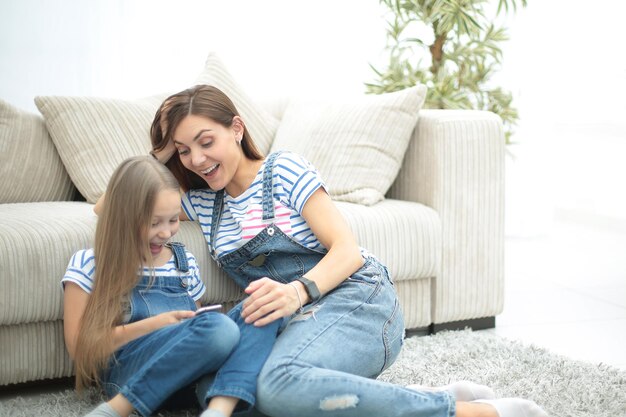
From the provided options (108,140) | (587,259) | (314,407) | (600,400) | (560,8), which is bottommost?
(587,259)

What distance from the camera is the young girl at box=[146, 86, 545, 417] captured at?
1.43 meters

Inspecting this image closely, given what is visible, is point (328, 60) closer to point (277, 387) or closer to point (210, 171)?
point (210, 171)

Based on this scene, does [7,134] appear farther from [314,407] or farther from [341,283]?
[314,407]

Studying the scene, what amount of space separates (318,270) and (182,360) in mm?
341

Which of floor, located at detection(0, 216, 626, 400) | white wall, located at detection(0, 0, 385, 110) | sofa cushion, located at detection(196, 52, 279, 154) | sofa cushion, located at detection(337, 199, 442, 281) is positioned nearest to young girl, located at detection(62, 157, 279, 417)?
floor, located at detection(0, 216, 626, 400)

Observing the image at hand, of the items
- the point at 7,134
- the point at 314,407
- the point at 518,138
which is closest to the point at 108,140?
the point at 7,134

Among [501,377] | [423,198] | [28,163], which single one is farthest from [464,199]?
[28,163]

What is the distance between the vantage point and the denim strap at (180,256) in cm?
179

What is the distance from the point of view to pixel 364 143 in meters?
2.39

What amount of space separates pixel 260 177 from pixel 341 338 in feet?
1.41

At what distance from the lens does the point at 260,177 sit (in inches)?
69.4

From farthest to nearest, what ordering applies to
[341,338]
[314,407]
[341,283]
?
[341,283] < [341,338] < [314,407]

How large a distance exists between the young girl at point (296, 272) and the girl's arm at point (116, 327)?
0.20 meters

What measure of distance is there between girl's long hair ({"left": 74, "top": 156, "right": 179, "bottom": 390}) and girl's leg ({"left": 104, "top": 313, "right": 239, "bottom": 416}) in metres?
0.16
